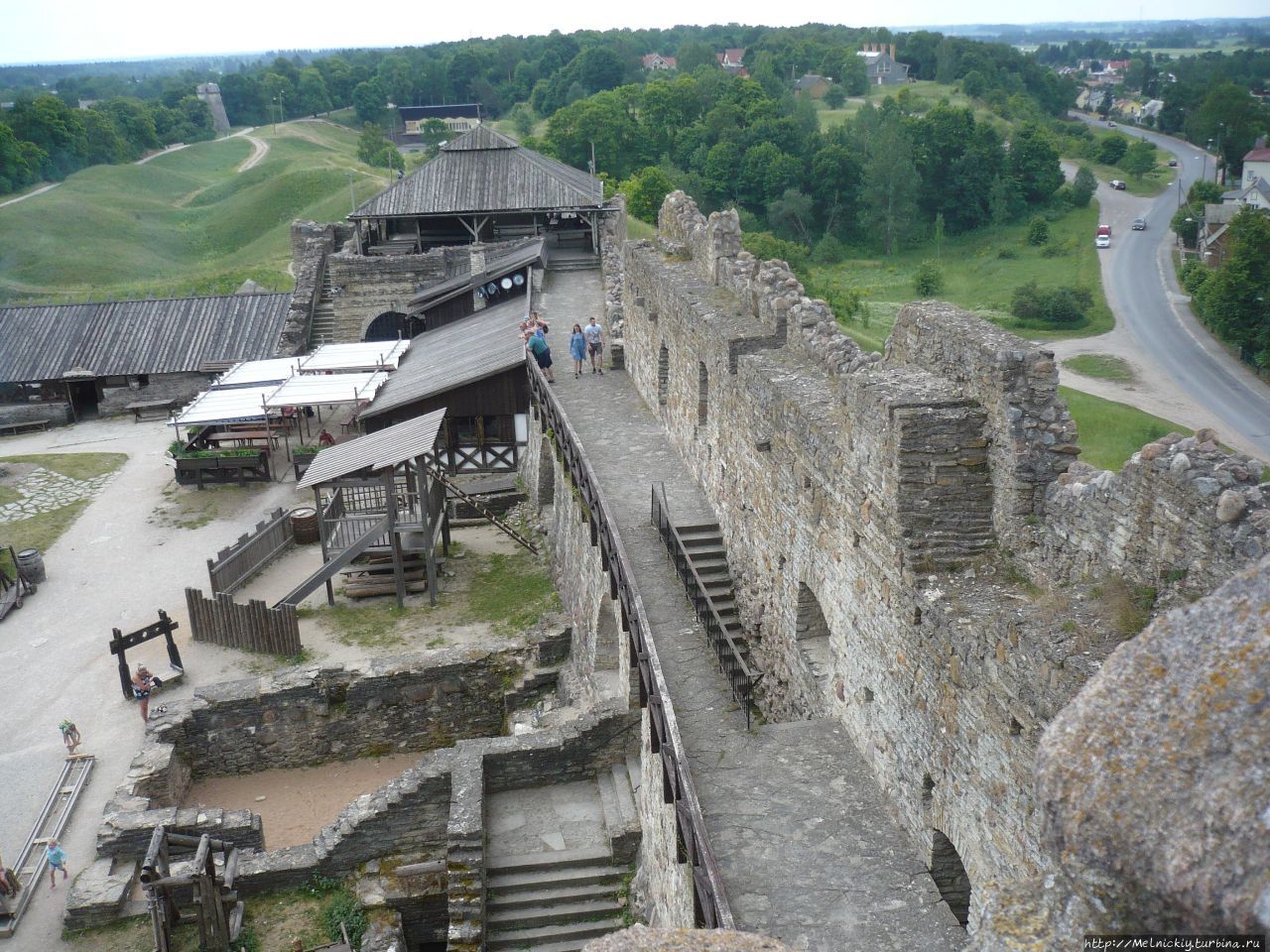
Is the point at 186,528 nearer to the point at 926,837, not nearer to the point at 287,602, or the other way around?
the point at 287,602

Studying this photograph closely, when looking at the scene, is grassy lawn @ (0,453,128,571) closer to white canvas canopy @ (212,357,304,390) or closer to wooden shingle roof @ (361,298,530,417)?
white canvas canopy @ (212,357,304,390)

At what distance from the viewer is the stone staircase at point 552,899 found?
32.9 feet

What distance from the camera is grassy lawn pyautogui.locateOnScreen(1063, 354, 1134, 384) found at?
24297 mm

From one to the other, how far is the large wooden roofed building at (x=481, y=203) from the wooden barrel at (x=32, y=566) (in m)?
13.0

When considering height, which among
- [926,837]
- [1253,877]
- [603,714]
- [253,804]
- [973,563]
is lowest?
[253,804]

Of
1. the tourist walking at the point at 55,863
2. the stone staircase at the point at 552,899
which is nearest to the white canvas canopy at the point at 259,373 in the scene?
the tourist walking at the point at 55,863

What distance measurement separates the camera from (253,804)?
42.4 feet

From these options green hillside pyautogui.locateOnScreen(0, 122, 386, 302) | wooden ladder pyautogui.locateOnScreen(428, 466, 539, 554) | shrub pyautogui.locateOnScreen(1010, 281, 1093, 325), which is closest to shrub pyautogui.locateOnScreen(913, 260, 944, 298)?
shrub pyautogui.locateOnScreen(1010, 281, 1093, 325)

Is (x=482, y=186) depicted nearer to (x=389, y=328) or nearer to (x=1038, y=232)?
(x=389, y=328)

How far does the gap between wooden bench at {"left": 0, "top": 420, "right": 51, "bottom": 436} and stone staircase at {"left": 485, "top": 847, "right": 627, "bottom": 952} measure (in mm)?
19734

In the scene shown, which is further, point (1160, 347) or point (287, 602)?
point (1160, 347)

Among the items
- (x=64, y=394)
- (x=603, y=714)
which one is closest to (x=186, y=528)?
(x=64, y=394)

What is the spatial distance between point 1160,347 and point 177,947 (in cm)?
2599

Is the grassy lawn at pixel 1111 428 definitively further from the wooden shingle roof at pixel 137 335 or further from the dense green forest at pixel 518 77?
the dense green forest at pixel 518 77
